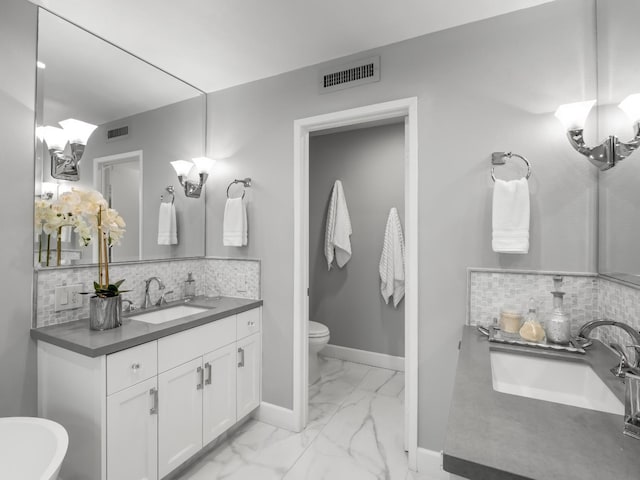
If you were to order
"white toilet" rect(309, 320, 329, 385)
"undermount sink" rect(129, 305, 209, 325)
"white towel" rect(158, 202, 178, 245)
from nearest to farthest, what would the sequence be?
"undermount sink" rect(129, 305, 209, 325)
"white towel" rect(158, 202, 178, 245)
"white toilet" rect(309, 320, 329, 385)

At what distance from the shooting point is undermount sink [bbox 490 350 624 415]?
1120mm

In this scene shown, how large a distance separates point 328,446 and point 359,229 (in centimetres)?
201

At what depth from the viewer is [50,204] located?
5.25 feet

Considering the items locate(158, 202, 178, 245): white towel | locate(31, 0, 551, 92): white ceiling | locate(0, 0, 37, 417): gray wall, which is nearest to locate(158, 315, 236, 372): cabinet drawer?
locate(0, 0, 37, 417): gray wall

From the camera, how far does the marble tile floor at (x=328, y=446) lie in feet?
5.82

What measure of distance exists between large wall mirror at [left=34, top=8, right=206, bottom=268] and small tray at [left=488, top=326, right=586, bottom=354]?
84.4 inches

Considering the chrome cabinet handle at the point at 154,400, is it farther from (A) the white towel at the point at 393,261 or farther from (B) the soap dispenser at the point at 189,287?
(A) the white towel at the point at 393,261

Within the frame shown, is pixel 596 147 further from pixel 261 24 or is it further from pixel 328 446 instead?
pixel 328 446

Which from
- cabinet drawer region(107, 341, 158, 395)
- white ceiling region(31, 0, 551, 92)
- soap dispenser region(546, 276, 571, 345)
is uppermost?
white ceiling region(31, 0, 551, 92)

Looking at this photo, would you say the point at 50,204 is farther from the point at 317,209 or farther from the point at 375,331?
the point at 375,331

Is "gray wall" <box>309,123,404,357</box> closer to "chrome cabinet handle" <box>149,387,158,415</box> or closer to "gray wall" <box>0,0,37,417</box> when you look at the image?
"chrome cabinet handle" <box>149,387,158,415</box>

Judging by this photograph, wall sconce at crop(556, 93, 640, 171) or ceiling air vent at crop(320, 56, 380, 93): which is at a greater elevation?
ceiling air vent at crop(320, 56, 380, 93)

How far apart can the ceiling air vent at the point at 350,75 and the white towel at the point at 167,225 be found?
55.4 inches

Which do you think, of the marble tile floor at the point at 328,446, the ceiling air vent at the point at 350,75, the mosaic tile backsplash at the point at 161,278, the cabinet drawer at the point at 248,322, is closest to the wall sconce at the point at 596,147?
the ceiling air vent at the point at 350,75
